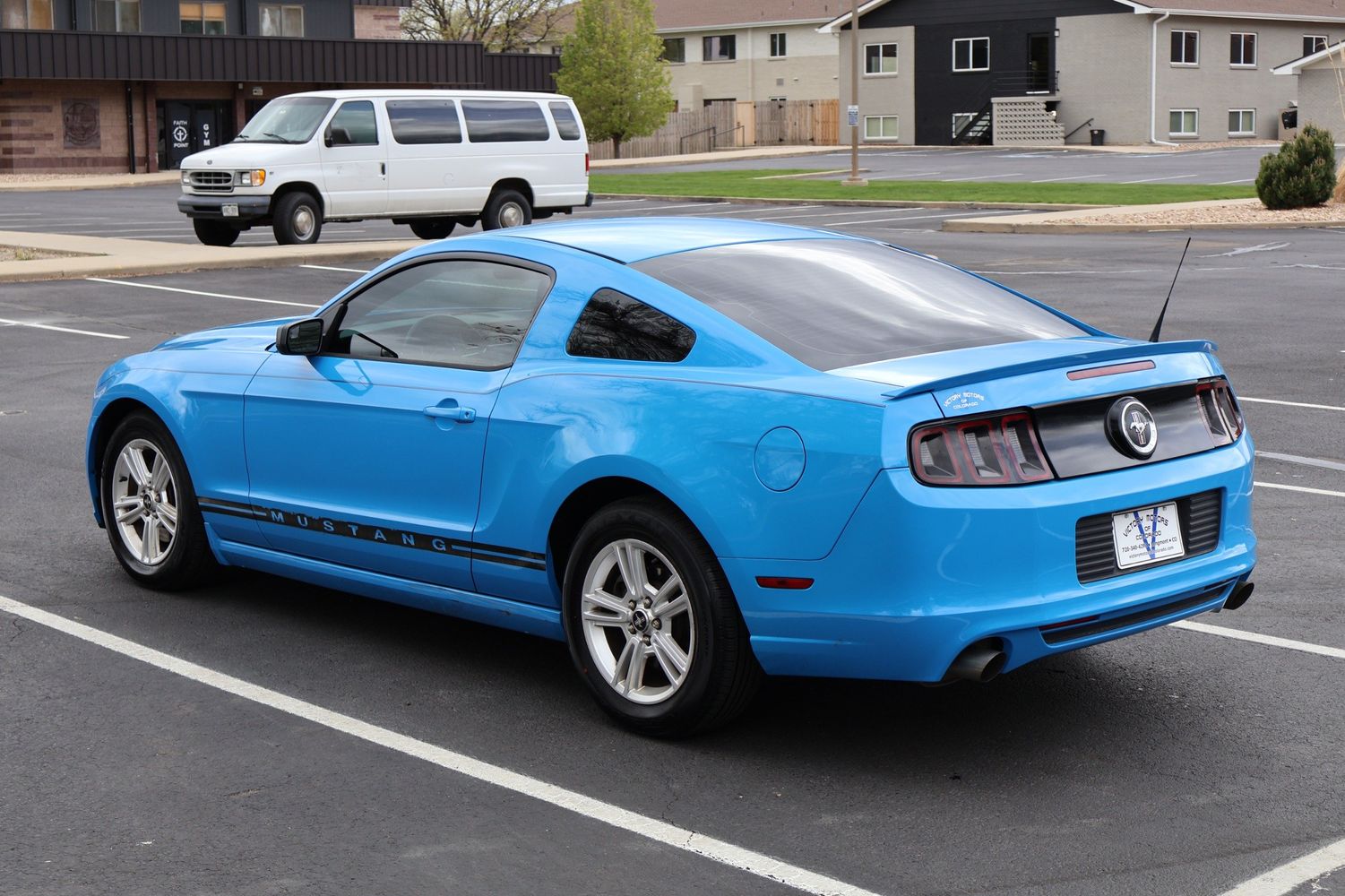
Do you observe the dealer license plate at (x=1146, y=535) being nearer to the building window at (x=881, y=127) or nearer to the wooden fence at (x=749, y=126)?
the building window at (x=881, y=127)

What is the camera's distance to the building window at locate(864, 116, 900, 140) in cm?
7000

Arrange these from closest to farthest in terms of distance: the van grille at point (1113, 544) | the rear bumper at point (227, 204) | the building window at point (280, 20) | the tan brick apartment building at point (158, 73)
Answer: the van grille at point (1113, 544), the rear bumper at point (227, 204), the tan brick apartment building at point (158, 73), the building window at point (280, 20)

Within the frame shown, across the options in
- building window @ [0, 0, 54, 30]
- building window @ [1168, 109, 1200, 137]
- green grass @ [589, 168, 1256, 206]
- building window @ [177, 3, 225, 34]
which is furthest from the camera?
building window @ [1168, 109, 1200, 137]

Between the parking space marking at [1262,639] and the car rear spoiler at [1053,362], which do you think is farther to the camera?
the parking space marking at [1262,639]

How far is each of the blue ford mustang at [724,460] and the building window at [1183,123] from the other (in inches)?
2362

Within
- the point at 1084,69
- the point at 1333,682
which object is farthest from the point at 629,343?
the point at 1084,69

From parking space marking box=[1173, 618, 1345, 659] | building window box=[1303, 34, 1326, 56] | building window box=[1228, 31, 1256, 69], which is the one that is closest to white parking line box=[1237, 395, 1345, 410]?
parking space marking box=[1173, 618, 1345, 659]

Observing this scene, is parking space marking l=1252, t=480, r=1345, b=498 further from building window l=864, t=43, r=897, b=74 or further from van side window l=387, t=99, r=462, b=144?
building window l=864, t=43, r=897, b=74

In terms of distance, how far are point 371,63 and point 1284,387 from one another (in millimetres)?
48729

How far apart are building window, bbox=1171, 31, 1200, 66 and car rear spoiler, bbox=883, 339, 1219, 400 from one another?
60967 mm

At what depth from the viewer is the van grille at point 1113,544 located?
488cm

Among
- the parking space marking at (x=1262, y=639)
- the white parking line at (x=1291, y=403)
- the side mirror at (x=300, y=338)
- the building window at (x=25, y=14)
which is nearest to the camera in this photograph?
the parking space marking at (x=1262, y=639)

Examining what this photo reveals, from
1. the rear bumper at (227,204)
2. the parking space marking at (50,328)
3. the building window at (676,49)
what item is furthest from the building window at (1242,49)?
the parking space marking at (50,328)

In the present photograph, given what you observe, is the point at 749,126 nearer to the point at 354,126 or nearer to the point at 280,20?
the point at 280,20
